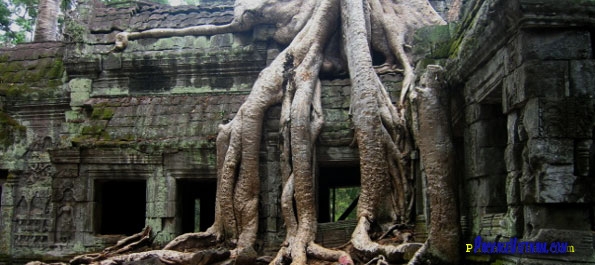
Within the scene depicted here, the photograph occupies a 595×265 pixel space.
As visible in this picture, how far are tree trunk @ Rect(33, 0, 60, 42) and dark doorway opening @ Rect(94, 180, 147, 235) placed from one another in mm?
4905

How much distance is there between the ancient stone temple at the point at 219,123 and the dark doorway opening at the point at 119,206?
32 mm

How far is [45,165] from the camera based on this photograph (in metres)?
9.01

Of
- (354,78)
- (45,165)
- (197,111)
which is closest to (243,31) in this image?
(197,111)

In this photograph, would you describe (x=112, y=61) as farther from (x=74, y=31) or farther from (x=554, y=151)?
(x=554, y=151)

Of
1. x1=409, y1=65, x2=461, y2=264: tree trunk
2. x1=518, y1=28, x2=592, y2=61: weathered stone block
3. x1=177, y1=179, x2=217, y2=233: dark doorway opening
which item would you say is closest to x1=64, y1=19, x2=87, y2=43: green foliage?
x1=177, y1=179, x2=217, y2=233: dark doorway opening

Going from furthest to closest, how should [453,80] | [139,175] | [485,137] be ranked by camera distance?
[139,175]
[453,80]
[485,137]

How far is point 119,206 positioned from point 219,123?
2.51m

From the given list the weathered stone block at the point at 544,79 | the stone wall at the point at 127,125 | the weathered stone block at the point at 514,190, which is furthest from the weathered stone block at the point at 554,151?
the stone wall at the point at 127,125

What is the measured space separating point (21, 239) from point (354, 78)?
5.15 m

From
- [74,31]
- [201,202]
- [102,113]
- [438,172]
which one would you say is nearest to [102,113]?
[102,113]

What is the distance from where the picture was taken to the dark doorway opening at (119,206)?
8.51 m

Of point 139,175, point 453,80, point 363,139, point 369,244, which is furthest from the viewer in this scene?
point 139,175

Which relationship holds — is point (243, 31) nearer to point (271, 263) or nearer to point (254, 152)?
point (254, 152)

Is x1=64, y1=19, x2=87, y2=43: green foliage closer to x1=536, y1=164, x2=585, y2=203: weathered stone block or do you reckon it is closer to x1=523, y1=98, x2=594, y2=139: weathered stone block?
x1=523, y1=98, x2=594, y2=139: weathered stone block
